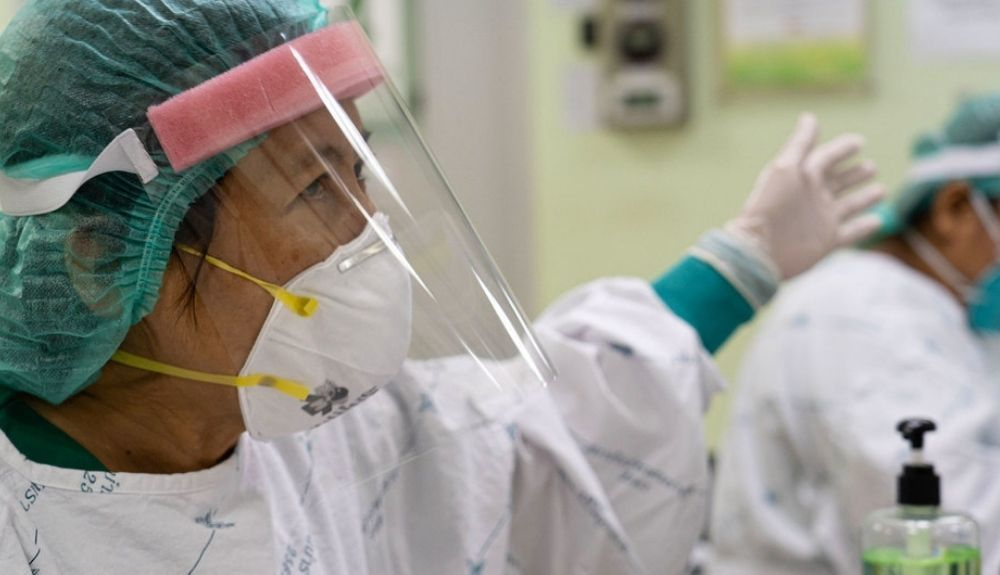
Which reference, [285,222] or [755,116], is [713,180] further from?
[285,222]

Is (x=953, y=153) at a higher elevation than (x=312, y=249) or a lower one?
lower

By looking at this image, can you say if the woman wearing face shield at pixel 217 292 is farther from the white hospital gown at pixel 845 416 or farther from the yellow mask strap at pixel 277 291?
the white hospital gown at pixel 845 416

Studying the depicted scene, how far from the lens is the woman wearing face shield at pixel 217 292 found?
3.02 feet

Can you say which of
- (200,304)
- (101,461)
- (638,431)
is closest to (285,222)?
(200,304)

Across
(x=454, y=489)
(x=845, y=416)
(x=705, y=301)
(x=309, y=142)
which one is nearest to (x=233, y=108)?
(x=309, y=142)

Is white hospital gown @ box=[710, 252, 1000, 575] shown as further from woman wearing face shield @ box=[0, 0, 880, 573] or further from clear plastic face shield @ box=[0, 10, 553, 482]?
clear plastic face shield @ box=[0, 10, 553, 482]

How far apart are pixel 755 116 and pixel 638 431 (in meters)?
1.61

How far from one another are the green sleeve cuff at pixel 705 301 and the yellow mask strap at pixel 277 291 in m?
0.50

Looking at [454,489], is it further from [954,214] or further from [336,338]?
[954,214]

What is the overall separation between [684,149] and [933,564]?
71.0 inches

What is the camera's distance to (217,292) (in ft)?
3.18

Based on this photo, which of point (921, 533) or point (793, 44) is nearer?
point (921, 533)

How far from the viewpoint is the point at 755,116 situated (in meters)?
2.76

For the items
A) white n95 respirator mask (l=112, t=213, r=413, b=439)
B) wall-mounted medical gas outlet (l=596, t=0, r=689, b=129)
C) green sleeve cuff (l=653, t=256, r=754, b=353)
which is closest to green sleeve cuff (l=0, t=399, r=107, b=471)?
white n95 respirator mask (l=112, t=213, r=413, b=439)
